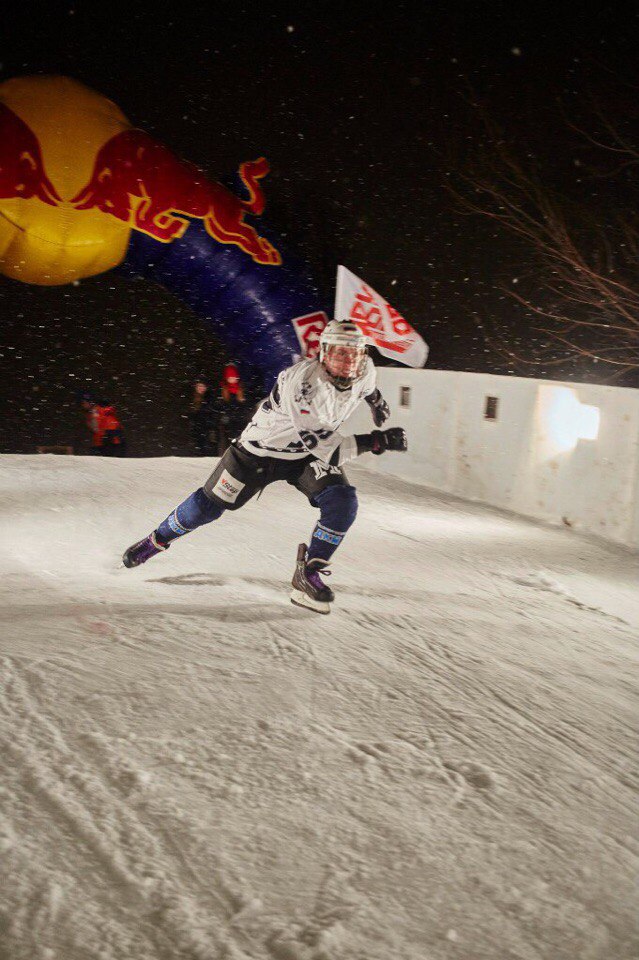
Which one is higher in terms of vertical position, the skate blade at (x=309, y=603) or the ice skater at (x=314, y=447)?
the ice skater at (x=314, y=447)

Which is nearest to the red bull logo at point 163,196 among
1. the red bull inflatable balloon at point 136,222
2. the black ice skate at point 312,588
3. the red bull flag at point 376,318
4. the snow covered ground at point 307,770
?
the red bull inflatable balloon at point 136,222

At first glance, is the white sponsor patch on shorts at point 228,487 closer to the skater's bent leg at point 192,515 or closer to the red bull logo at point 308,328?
the skater's bent leg at point 192,515

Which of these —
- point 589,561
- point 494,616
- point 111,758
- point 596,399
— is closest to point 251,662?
point 111,758

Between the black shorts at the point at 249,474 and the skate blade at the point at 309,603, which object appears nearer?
the skate blade at the point at 309,603

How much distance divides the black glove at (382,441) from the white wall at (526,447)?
11.8ft

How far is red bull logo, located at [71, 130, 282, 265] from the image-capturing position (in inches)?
416

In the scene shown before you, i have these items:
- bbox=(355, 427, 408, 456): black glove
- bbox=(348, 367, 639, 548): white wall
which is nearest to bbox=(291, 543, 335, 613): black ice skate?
bbox=(355, 427, 408, 456): black glove

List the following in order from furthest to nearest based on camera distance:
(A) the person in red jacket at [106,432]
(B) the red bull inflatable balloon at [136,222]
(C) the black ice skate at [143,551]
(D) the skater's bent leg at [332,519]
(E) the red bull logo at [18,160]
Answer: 1. (A) the person in red jacket at [106,432]
2. (B) the red bull inflatable balloon at [136,222]
3. (E) the red bull logo at [18,160]
4. (C) the black ice skate at [143,551]
5. (D) the skater's bent leg at [332,519]

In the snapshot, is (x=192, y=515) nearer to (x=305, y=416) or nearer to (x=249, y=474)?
(x=249, y=474)

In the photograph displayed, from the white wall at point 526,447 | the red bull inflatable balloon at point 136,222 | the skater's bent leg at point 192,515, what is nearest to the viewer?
the skater's bent leg at point 192,515

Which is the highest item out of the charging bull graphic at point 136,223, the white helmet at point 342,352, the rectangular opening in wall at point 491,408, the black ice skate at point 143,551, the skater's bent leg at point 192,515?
the charging bull graphic at point 136,223

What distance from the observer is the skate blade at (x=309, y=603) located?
4.73 meters

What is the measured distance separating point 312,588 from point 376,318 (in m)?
9.63

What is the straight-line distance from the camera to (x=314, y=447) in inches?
190
